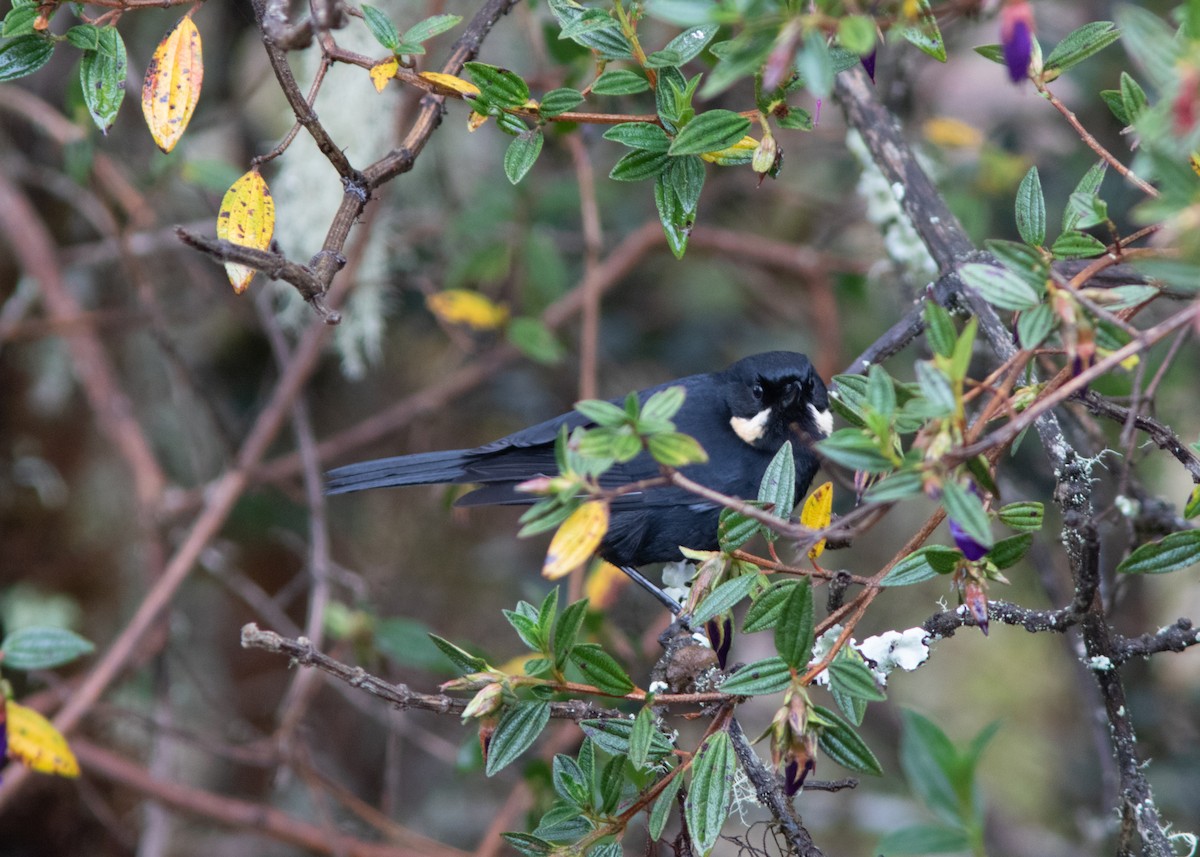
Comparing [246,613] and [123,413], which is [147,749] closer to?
[246,613]

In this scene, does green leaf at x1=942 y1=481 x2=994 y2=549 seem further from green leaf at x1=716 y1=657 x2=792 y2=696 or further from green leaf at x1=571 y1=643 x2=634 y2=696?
green leaf at x1=571 y1=643 x2=634 y2=696

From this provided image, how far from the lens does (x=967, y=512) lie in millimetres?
1293

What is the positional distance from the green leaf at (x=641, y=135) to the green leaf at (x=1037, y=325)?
0.69m

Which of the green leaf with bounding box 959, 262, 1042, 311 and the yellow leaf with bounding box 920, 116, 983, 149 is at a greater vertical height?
the green leaf with bounding box 959, 262, 1042, 311

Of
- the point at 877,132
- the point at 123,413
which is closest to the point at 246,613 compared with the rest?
the point at 123,413

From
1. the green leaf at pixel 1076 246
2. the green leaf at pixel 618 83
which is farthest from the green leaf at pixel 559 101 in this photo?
the green leaf at pixel 1076 246

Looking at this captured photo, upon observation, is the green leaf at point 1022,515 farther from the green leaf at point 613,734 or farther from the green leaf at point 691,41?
the green leaf at point 691,41

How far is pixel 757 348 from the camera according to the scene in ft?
14.5

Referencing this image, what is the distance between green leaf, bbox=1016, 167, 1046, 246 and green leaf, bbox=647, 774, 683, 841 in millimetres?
992

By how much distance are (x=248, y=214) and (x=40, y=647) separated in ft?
3.17

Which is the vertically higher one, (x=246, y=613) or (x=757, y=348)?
(x=757, y=348)

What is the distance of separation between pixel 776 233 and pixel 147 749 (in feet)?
10.3

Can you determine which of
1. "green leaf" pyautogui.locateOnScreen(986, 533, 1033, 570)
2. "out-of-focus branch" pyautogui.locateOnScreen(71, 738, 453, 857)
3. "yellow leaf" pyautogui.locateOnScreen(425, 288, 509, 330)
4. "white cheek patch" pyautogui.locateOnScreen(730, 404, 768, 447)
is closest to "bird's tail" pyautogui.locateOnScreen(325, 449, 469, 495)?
"yellow leaf" pyautogui.locateOnScreen(425, 288, 509, 330)

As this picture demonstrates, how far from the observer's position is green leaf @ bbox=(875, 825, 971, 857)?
43.5 inches
